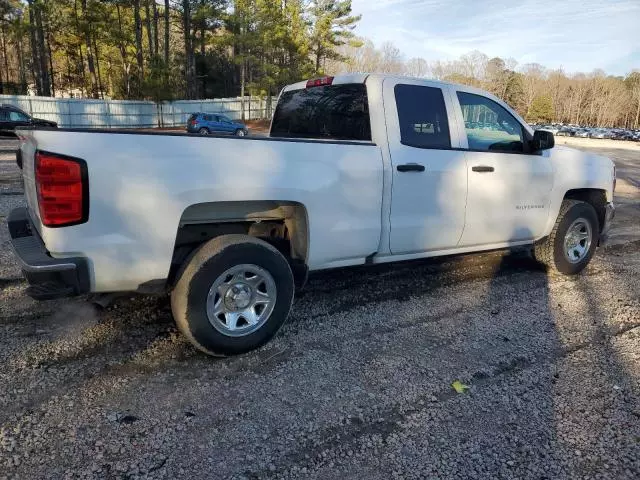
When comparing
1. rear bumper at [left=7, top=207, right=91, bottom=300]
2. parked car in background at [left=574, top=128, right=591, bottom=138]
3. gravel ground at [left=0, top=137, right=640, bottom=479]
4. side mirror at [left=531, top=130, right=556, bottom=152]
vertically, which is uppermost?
side mirror at [left=531, top=130, right=556, bottom=152]

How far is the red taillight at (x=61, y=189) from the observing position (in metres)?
2.84

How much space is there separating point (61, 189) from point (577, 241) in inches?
206

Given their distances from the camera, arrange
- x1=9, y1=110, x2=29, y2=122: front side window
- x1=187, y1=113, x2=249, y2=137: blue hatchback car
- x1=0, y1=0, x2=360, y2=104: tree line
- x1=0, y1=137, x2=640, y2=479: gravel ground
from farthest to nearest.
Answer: x1=0, y1=0, x2=360, y2=104: tree line, x1=187, y1=113, x2=249, y2=137: blue hatchback car, x1=9, y1=110, x2=29, y2=122: front side window, x1=0, y1=137, x2=640, y2=479: gravel ground

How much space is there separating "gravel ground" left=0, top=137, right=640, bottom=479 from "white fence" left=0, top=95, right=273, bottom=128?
30.6 metres

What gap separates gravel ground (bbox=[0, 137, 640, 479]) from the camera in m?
2.55

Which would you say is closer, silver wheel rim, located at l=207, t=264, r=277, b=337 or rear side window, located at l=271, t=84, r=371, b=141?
silver wheel rim, located at l=207, t=264, r=277, b=337

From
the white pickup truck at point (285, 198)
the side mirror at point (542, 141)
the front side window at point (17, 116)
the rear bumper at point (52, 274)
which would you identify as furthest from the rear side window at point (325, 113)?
the front side window at point (17, 116)

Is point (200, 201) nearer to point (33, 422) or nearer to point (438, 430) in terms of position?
point (33, 422)

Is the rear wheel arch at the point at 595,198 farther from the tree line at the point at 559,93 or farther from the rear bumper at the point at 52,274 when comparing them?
the tree line at the point at 559,93

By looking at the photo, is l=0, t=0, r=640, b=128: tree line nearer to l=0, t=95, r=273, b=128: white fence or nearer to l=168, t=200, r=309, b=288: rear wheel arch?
l=0, t=95, r=273, b=128: white fence

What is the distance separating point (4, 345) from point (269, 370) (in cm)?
190

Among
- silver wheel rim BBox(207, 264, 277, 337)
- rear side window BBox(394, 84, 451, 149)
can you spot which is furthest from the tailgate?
rear side window BBox(394, 84, 451, 149)

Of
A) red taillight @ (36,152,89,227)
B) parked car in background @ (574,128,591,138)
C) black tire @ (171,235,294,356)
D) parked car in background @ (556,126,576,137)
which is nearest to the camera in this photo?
red taillight @ (36,152,89,227)

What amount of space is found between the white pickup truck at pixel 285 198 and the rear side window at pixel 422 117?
13 millimetres
